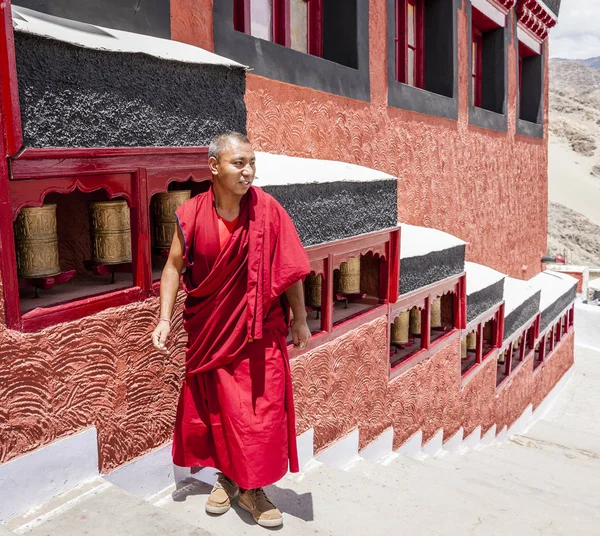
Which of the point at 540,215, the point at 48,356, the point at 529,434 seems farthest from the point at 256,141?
the point at 540,215

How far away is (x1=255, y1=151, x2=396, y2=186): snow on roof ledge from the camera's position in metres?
3.31

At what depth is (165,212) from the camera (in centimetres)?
298

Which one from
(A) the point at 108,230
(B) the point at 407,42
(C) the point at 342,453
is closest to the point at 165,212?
(A) the point at 108,230

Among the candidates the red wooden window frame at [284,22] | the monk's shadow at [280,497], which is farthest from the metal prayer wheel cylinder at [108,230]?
the red wooden window frame at [284,22]

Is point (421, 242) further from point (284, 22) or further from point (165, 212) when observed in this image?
point (165, 212)

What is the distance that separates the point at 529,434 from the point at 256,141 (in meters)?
6.20

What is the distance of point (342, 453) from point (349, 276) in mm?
1154

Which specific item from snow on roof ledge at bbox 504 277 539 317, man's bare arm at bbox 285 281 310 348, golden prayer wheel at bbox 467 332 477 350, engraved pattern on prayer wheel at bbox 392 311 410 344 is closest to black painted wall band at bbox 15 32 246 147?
man's bare arm at bbox 285 281 310 348

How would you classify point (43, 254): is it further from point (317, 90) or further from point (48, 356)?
point (317, 90)

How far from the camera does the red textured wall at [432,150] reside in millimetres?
4426

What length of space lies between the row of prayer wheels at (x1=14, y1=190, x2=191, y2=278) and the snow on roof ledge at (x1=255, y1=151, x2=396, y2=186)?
1.54 ft

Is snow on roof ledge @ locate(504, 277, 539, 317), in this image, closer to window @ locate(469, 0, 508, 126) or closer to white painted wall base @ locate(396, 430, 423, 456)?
window @ locate(469, 0, 508, 126)

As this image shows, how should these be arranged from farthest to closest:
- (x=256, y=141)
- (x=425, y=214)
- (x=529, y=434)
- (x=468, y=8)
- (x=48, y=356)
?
(x=529, y=434), (x=468, y=8), (x=425, y=214), (x=256, y=141), (x=48, y=356)

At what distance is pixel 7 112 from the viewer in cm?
208
